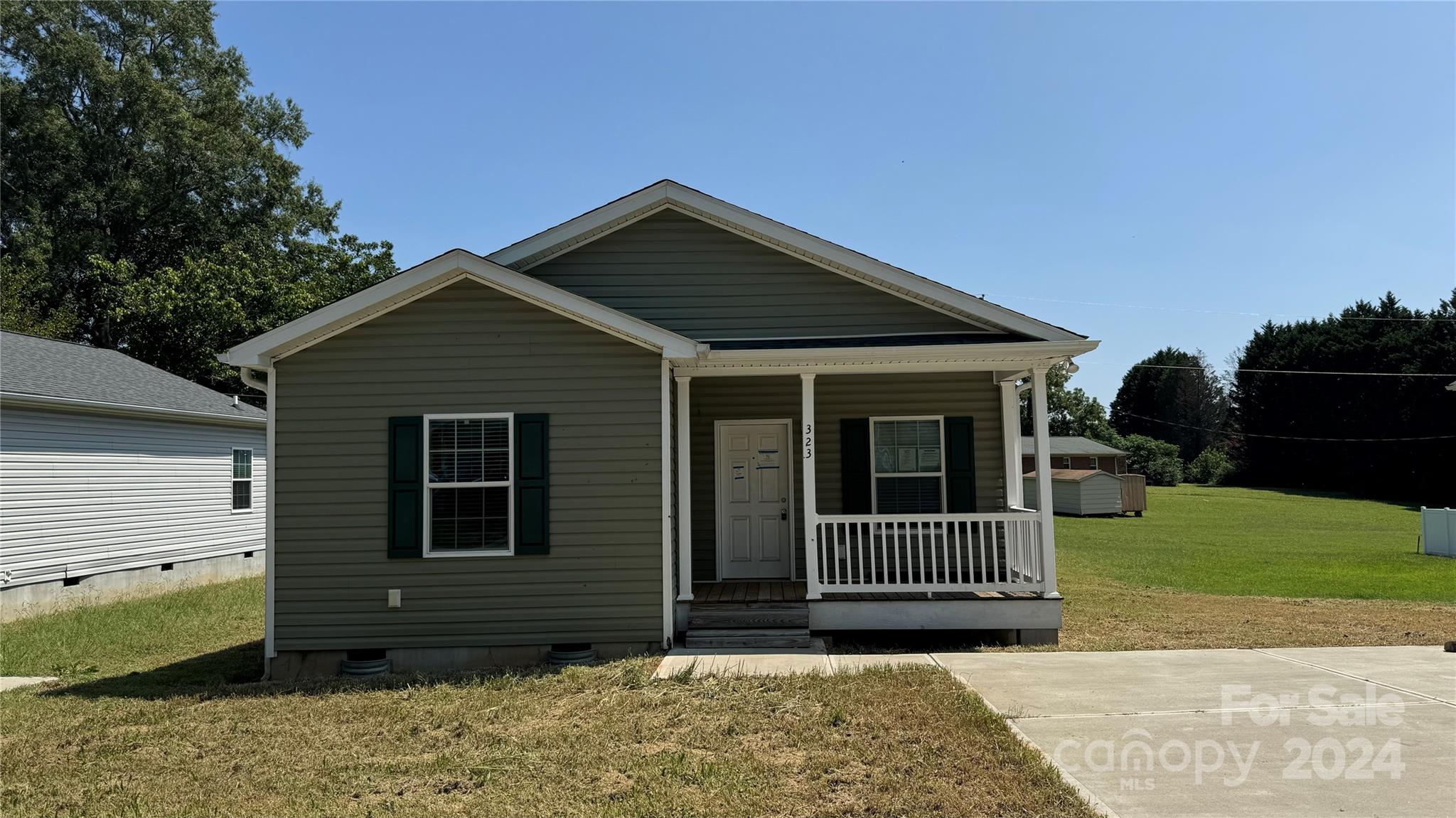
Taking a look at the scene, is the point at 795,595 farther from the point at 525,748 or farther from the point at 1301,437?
the point at 1301,437

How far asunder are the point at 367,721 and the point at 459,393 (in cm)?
319

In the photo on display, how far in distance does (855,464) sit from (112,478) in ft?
38.3

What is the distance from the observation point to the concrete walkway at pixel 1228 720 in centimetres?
446

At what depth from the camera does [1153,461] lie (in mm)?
55188

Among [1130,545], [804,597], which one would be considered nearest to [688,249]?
[804,597]

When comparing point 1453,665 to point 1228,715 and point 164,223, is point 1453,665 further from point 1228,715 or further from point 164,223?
point 164,223

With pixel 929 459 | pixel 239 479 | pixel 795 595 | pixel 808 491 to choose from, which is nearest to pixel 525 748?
pixel 808 491

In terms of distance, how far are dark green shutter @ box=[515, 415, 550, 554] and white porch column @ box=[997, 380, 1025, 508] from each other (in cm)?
534

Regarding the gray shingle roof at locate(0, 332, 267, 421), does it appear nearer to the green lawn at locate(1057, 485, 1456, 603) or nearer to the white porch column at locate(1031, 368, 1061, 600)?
the white porch column at locate(1031, 368, 1061, 600)

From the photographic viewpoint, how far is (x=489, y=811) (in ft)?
14.6

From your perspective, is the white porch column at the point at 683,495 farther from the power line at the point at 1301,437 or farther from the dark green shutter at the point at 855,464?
the power line at the point at 1301,437

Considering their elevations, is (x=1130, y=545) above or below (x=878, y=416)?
below

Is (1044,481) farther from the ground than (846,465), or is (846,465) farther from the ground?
(846,465)

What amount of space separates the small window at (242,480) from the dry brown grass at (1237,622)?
1510 cm
